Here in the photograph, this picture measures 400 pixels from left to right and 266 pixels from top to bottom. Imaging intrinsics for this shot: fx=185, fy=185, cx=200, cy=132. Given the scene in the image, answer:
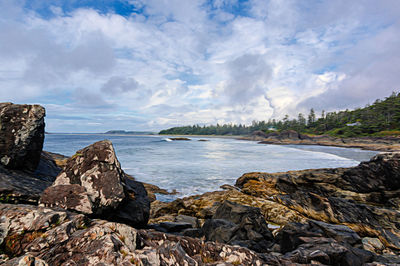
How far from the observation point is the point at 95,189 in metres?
5.16

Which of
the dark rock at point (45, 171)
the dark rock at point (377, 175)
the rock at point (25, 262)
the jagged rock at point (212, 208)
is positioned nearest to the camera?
the rock at point (25, 262)

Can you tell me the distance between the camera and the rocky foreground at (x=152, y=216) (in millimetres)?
3212

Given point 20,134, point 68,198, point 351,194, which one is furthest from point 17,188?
point 351,194

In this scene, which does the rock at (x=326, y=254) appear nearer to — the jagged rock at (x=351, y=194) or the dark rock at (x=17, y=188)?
the jagged rock at (x=351, y=194)

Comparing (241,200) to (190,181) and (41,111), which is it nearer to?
(190,181)

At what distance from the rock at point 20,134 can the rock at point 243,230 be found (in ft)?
24.5

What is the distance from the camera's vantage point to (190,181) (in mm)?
20766

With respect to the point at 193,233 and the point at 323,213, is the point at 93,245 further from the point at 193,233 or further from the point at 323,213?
the point at 323,213

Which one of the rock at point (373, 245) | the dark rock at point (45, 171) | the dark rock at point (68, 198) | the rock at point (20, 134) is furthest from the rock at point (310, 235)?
the rock at point (20, 134)

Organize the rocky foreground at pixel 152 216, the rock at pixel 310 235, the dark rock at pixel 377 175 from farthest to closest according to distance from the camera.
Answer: the dark rock at pixel 377 175 → the rock at pixel 310 235 → the rocky foreground at pixel 152 216

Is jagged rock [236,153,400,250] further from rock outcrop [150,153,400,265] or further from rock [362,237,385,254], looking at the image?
rock [362,237,385,254]

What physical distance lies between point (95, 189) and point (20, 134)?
444 cm

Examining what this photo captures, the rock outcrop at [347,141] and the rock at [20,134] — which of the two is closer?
the rock at [20,134]

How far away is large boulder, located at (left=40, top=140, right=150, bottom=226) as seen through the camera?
183 inches
